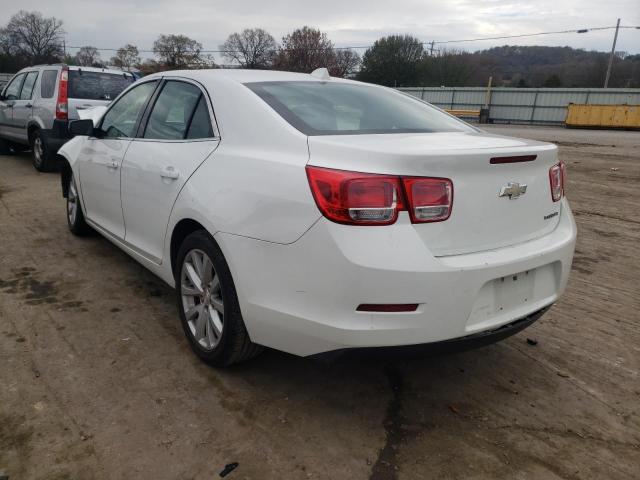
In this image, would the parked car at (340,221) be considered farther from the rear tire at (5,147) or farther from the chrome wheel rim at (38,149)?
the rear tire at (5,147)

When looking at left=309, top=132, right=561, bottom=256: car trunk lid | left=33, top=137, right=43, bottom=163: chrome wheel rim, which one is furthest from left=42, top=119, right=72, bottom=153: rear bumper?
left=309, top=132, right=561, bottom=256: car trunk lid

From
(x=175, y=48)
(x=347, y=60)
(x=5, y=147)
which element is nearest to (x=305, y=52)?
(x=347, y=60)

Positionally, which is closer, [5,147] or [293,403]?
[293,403]

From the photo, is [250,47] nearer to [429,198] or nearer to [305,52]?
[305,52]

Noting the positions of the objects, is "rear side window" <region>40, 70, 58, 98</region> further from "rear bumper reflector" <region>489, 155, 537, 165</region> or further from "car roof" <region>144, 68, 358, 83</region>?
"rear bumper reflector" <region>489, 155, 537, 165</region>

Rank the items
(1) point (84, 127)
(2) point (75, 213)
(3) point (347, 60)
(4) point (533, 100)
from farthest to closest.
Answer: (3) point (347, 60), (4) point (533, 100), (2) point (75, 213), (1) point (84, 127)

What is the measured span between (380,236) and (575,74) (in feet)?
206

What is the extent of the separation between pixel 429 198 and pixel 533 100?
38697mm

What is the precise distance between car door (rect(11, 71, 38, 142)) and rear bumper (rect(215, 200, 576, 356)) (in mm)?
8426

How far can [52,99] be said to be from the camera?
27.2 ft

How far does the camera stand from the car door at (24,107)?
8.98 meters

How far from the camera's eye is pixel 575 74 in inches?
2183

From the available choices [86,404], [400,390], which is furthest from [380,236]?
[86,404]

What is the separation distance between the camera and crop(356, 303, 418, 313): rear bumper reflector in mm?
2025
